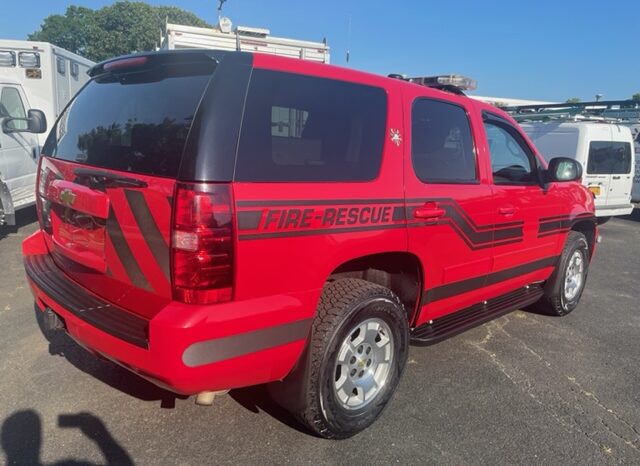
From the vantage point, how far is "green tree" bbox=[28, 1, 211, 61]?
39.8 metres

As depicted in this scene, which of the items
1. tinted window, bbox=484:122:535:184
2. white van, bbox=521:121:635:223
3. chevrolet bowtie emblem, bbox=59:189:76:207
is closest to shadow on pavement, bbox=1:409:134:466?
chevrolet bowtie emblem, bbox=59:189:76:207

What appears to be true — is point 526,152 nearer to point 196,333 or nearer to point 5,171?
point 196,333

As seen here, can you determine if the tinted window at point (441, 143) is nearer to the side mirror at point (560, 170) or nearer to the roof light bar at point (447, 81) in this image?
the roof light bar at point (447, 81)

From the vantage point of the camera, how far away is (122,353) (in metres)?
2.21

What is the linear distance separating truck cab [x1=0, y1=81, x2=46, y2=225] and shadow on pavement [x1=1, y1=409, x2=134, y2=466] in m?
4.55

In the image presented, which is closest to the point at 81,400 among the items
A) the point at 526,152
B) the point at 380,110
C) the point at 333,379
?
the point at 333,379

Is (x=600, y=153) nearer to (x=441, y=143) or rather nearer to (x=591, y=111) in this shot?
(x=591, y=111)

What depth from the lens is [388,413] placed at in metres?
3.04

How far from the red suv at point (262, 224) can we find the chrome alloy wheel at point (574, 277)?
6.12 ft

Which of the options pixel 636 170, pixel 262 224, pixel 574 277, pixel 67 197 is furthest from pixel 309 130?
pixel 636 170

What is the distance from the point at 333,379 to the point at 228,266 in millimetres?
932

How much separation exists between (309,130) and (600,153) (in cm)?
931

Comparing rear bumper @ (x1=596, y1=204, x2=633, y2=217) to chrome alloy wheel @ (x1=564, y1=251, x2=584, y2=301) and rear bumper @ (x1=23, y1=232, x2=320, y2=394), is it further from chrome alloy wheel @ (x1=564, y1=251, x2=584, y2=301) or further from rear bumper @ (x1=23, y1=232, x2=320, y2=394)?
rear bumper @ (x1=23, y1=232, x2=320, y2=394)

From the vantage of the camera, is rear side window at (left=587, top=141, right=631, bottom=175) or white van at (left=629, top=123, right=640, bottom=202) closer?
rear side window at (left=587, top=141, right=631, bottom=175)
